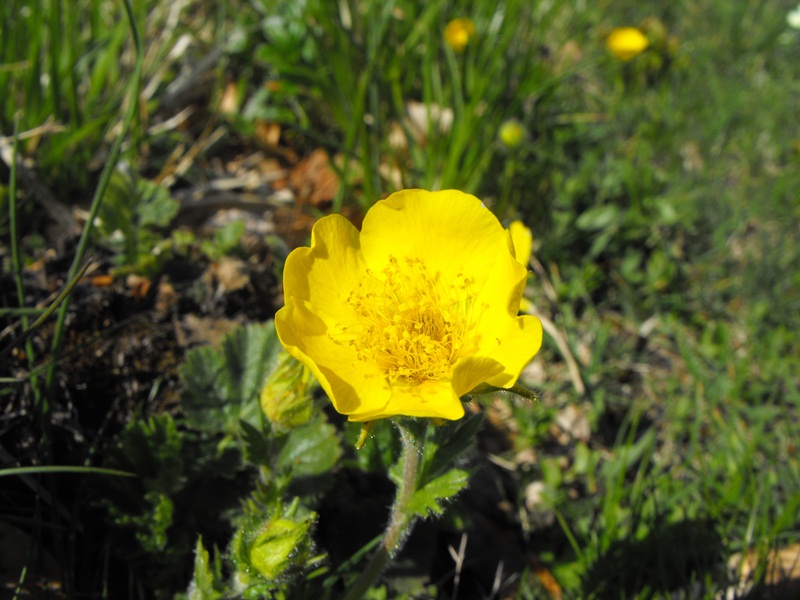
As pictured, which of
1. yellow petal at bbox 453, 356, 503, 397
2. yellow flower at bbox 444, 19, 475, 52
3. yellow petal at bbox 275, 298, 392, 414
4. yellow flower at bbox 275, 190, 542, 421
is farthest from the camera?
yellow flower at bbox 444, 19, 475, 52

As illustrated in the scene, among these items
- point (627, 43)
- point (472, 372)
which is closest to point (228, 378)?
point (472, 372)

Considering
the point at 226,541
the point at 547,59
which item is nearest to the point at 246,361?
the point at 226,541

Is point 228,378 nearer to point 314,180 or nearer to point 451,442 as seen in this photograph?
point 451,442

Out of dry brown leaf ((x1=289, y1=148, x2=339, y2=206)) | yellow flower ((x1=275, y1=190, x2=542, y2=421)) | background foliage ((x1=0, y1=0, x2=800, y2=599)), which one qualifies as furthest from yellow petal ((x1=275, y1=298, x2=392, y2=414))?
dry brown leaf ((x1=289, y1=148, x2=339, y2=206))

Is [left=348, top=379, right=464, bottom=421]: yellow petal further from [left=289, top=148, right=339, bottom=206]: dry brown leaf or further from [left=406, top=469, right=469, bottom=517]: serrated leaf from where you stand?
[left=289, top=148, right=339, bottom=206]: dry brown leaf

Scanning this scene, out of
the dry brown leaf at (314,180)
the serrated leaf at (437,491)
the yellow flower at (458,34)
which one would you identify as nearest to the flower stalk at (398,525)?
the serrated leaf at (437,491)

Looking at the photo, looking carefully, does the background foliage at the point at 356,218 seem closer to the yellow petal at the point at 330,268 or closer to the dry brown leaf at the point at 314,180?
the dry brown leaf at the point at 314,180
